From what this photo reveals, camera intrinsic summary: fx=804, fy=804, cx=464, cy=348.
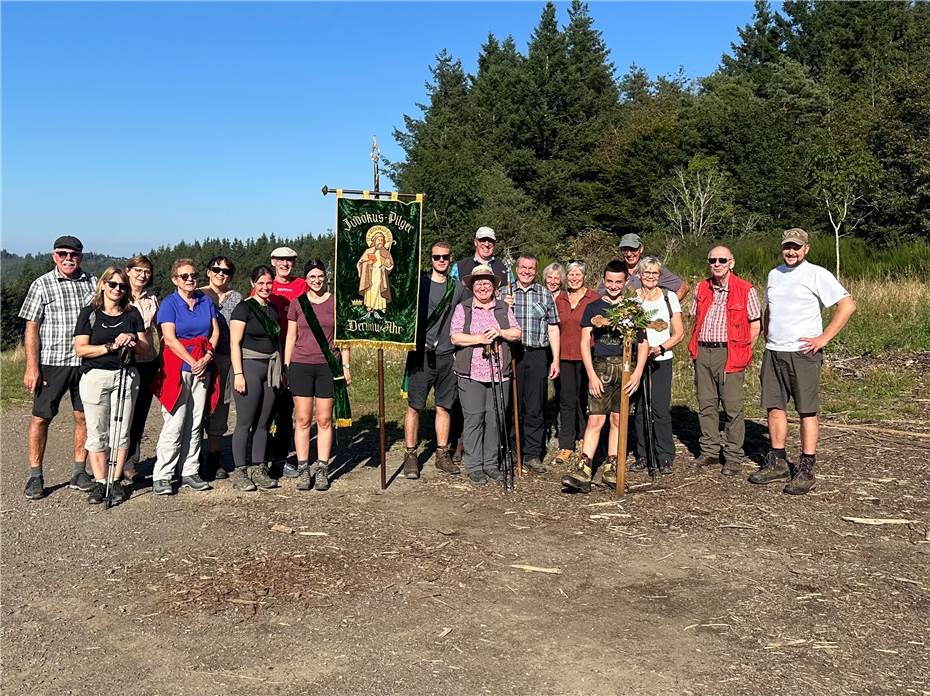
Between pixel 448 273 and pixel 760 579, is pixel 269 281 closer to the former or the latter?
pixel 448 273

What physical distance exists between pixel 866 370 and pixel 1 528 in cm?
1128

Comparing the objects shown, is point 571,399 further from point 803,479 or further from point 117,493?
point 117,493

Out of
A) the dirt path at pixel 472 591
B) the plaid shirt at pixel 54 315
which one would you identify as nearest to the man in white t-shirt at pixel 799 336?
the dirt path at pixel 472 591

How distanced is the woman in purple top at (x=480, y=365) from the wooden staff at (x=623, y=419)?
106cm

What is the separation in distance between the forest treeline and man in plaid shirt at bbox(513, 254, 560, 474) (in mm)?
30861

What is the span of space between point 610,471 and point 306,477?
284 cm

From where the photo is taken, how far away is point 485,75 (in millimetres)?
64062

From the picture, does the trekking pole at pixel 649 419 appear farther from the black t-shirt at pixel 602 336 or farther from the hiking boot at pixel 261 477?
the hiking boot at pixel 261 477

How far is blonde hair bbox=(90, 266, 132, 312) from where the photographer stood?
268 inches

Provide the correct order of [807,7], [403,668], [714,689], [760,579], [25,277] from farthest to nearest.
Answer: [25,277]
[807,7]
[760,579]
[403,668]
[714,689]

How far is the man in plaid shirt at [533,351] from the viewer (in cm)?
796

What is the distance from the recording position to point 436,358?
8.09 metres

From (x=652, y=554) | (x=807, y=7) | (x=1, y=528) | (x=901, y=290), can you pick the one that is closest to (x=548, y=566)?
(x=652, y=554)

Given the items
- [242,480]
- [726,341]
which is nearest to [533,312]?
[726,341]
